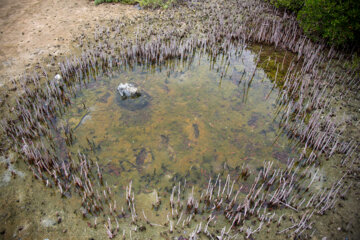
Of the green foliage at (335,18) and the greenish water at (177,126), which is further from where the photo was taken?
the green foliage at (335,18)

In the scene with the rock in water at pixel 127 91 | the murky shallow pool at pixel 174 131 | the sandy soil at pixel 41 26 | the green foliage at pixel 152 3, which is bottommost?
the murky shallow pool at pixel 174 131

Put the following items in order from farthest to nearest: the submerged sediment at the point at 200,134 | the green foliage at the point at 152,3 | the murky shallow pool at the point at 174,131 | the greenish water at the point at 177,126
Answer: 1. the green foliage at the point at 152,3
2. the greenish water at the point at 177,126
3. the murky shallow pool at the point at 174,131
4. the submerged sediment at the point at 200,134

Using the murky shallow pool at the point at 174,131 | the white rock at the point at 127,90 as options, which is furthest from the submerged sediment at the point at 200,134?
the white rock at the point at 127,90

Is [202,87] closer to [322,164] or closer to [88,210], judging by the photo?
[322,164]

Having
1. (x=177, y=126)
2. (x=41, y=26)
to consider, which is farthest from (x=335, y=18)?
(x=41, y=26)

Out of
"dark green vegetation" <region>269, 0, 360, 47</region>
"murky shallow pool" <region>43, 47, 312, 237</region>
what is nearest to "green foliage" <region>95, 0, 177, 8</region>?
"murky shallow pool" <region>43, 47, 312, 237</region>

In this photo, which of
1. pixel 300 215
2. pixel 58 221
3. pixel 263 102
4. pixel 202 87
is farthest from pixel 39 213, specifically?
pixel 263 102

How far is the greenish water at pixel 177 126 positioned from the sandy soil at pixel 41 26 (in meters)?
2.56

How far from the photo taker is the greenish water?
4.13m

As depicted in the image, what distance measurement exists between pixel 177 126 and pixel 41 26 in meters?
7.41

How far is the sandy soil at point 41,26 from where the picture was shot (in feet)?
21.5

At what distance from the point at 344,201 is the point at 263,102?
2.85 meters

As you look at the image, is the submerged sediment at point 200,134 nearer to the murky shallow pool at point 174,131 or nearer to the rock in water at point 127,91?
the murky shallow pool at point 174,131

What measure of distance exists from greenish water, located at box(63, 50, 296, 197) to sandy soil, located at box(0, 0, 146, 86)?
256 centimetres
